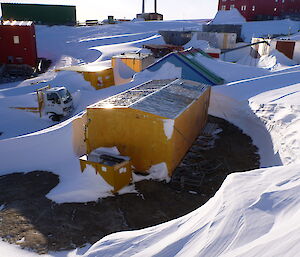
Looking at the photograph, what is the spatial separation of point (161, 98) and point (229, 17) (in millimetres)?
44852

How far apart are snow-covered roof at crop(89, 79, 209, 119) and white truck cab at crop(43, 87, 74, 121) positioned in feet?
20.6

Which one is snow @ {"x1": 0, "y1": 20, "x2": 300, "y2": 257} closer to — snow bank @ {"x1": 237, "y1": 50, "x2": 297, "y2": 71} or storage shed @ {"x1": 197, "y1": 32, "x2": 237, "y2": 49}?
snow bank @ {"x1": 237, "y1": 50, "x2": 297, "y2": 71}

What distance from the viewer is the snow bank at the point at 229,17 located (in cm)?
5053

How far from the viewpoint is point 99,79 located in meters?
22.3

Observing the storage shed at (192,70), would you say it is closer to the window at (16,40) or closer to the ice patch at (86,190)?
the ice patch at (86,190)

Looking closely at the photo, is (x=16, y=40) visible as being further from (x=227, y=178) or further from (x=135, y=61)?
(x=227, y=178)

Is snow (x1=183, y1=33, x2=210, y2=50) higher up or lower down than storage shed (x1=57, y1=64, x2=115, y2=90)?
higher up

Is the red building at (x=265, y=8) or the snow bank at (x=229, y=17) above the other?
the red building at (x=265, y=8)

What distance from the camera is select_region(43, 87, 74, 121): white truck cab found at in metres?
18.1

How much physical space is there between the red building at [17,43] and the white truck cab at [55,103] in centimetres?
1484

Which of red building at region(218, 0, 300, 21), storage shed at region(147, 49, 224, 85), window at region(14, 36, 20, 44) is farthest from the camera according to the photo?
red building at region(218, 0, 300, 21)

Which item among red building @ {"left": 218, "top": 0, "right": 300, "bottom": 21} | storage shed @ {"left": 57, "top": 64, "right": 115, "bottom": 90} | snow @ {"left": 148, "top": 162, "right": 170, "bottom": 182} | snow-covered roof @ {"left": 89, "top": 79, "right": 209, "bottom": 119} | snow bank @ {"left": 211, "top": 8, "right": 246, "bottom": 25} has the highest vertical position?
red building @ {"left": 218, "top": 0, "right": 300, "bottom": 21}

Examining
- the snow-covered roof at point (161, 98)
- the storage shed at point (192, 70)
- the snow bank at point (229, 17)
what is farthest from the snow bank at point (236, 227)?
the snow bank at point (229, 17)

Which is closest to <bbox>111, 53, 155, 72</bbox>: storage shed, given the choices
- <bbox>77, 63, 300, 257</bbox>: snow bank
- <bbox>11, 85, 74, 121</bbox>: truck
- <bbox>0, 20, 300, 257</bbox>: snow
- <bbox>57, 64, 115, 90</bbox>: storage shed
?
<bbox>57, 64, 115, 90</bbox>: storage shed
